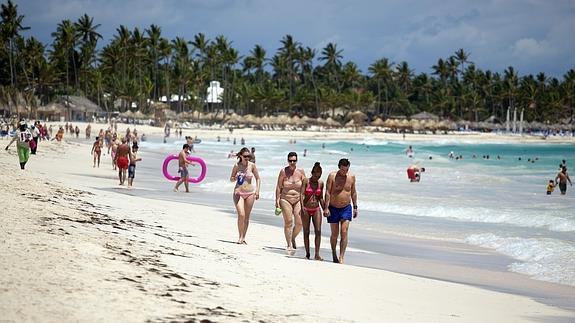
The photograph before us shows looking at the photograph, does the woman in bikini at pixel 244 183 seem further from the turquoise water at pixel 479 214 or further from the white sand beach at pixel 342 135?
the white sand beach at pixel 342 135

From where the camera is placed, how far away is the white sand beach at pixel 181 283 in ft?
17.2

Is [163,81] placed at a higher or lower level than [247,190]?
higher

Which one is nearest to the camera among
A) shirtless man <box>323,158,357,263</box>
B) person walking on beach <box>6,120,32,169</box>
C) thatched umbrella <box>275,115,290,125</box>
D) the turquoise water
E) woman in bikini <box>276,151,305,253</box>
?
shirtless man <box>323,158,357,263</box>

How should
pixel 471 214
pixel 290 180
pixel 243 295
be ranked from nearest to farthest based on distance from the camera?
pixel 243 295, pixel 290 180, pixel 471 214

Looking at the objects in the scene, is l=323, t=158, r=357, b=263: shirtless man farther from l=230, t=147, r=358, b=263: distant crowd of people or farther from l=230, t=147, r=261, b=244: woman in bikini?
l=230, t=147, r=261, b=244: woman in bikini

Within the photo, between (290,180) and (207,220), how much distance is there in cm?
382

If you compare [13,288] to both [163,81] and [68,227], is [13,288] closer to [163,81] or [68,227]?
[68,227]

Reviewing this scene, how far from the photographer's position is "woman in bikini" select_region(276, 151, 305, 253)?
926 centimetres

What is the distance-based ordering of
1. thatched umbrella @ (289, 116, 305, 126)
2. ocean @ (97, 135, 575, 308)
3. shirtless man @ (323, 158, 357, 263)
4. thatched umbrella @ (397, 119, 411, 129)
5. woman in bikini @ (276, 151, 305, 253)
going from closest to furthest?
1. shirtless man @ (323, 158, 357, 263)
2. woman in bikini @ (276, 151, 305, 253)
3. ocean @ (97, 135, 575, 308)
4. thatched umbrella @ (289, 116, 305, 126)
5. thatched umbrella @ (397, 119, 411, 129)

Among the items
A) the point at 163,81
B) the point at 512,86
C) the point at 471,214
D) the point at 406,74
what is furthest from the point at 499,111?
the point at 471,214

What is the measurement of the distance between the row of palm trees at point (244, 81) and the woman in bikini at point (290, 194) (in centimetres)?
7288

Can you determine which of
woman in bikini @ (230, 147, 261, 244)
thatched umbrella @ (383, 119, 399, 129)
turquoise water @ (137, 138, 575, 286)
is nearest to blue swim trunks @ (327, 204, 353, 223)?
woman in bikini @ (230, 147, 261, 244)

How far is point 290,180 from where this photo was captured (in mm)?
9266

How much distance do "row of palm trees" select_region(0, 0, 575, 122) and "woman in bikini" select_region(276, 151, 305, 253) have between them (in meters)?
72.9
